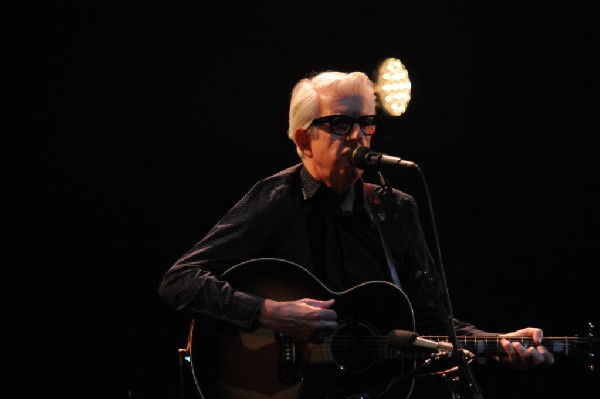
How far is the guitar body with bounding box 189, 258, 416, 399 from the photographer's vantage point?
298cm

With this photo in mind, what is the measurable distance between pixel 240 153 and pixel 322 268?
1561mm

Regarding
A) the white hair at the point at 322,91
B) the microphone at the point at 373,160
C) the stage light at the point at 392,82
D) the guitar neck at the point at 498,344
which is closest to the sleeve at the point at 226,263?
the white hair at the point at 322,91

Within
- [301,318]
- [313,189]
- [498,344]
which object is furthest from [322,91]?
[498,344]

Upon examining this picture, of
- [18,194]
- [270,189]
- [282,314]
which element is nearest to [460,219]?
[270,189]

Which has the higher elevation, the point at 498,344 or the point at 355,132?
the point at 355,132

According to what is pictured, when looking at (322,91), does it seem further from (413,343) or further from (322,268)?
(413,343)

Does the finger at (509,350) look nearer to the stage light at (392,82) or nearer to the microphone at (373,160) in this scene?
the microphone at (373,160)

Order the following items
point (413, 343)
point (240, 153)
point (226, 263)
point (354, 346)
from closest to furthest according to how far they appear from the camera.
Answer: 1. point (413, 343)
2. point (354, 346)
3. point (226, 263)
4. point (240, 153)

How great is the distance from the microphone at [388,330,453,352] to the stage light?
8.27ft

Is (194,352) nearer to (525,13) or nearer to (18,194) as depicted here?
(18,194)

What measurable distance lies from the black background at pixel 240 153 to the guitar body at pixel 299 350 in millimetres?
1320

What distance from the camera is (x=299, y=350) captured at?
3.00 m

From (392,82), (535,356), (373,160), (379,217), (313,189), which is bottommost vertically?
(535,356)

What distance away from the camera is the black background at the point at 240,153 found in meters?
4.11
